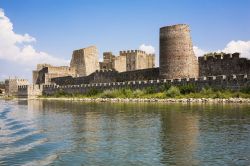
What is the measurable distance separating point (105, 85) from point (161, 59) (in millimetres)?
7526

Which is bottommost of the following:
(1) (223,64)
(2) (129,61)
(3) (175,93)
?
(3) (175,93)

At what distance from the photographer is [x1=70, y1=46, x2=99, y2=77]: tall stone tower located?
60.8 m

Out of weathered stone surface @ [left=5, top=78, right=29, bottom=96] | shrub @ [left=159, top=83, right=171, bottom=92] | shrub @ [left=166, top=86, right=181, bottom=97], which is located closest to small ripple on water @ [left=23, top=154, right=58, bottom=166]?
→ shrub @ [left=166, top=86, right=181, bottom=97]

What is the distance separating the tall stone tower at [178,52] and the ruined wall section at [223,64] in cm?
90

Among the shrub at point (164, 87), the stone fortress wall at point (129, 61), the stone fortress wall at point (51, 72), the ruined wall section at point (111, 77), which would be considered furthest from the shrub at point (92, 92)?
the stone fortress wall at point (51, 72)

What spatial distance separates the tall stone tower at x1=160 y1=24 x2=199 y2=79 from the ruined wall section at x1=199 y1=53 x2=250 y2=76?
0.90 m

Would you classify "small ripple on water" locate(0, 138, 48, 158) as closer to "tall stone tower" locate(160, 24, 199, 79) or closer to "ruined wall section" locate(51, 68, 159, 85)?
"tall stone tower" locate(160, 24, 199, 79)

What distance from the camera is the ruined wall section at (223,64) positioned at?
113ft

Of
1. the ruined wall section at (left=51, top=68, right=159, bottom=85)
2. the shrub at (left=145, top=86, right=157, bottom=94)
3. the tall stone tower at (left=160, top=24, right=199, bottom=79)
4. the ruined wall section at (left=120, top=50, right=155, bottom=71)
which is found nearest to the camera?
the shrub at (left=145, top=86, right=157, bottom=94)

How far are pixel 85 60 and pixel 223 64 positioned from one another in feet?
93.7

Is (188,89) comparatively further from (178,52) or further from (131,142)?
(131,142)

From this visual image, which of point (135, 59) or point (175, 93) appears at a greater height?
point (135, 59)

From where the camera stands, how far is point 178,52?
36625mm

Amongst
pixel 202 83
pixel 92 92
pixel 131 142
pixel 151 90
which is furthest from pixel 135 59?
pixel 131 142
